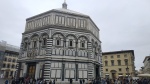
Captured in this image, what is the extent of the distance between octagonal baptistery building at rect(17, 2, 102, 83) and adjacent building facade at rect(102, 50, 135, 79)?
2438cm

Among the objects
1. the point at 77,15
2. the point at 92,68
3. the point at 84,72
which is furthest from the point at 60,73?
the point at 77,15

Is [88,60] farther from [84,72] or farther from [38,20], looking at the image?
[38,20]

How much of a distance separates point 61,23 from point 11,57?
3509 centimetres

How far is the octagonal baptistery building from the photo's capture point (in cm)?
2642

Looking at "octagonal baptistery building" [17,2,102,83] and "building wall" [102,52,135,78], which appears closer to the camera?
"octagonal baptistery building" [17,2,102,83]

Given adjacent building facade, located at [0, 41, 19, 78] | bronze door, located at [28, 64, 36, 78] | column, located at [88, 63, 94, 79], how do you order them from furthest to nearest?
adjacent building facade, located at [0, 41, 19, 78]
bronze door, located at [28, 64, 36, 78]
column, located at [88, 63, 94, 79]

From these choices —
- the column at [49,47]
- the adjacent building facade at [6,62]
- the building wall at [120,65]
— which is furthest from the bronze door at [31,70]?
the building wall at [120,65]

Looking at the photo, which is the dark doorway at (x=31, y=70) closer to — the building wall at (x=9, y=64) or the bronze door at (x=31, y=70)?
the bronze door at (x=31, y=70)

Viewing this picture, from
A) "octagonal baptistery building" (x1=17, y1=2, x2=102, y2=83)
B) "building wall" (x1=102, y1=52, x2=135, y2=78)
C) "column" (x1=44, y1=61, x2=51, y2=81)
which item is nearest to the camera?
"column" (x1=44, y1=61, x2=51, y2=81)

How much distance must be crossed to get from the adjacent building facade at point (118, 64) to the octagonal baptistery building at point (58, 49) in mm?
24382

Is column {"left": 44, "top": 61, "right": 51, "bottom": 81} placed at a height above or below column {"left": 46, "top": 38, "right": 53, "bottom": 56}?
below

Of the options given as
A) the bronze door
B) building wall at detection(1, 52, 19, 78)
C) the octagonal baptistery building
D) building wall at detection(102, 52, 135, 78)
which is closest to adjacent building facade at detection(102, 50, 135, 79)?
building wall at detection(102, 52, 135, 78)

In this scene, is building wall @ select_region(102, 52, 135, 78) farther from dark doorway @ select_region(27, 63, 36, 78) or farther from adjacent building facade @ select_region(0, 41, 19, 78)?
adjacent building facade @ select_region(0, 41, 19, 78)

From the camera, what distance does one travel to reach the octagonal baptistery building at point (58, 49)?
26416 mm
